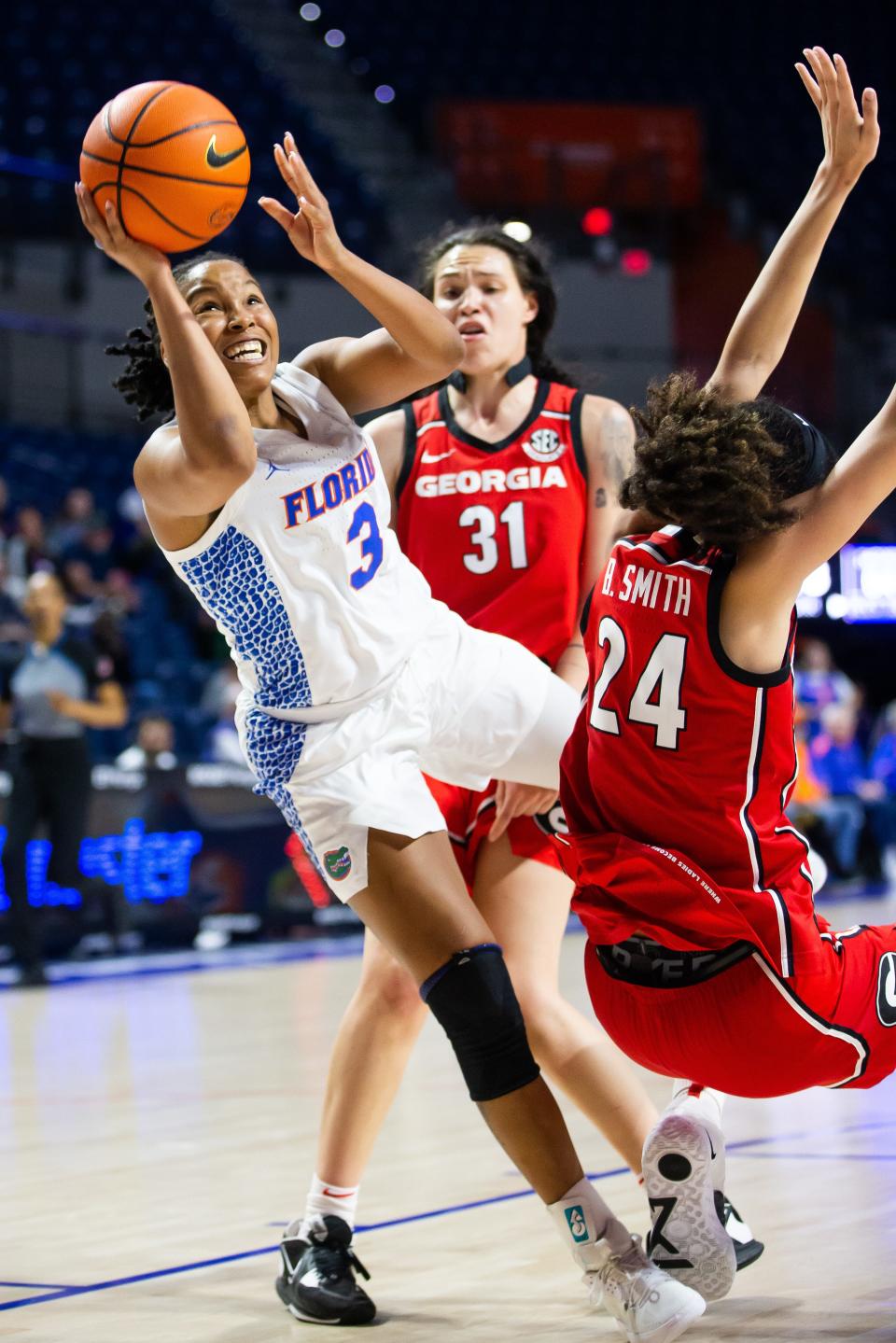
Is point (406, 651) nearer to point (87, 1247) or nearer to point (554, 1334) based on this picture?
point (554, 1334)

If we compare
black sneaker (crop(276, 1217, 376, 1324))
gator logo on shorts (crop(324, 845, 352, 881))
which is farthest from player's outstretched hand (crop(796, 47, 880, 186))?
black sneaker (crop(276, 1217, 376, 1324))

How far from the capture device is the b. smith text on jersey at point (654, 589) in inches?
110

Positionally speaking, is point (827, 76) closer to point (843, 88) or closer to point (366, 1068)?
point (843, 88)

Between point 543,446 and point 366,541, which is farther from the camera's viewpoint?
point 543,446

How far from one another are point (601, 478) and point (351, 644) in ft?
3.05

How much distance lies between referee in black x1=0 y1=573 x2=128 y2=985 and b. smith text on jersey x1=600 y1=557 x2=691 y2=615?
621 centimetres

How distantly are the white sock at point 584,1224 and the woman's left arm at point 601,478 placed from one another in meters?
1.23

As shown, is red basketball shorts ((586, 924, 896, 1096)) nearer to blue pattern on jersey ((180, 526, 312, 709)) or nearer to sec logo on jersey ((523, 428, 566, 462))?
blue pattern on jersey ((180, 526, 312, 709))

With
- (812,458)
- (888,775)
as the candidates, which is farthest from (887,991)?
(888,775)

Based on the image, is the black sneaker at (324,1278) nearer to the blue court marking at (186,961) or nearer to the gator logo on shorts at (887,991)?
the gator logo on shorts at (887,991)

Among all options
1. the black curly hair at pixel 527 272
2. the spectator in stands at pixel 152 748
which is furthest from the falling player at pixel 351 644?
the spectator in stands at pixel 152 748

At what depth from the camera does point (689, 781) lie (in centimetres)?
280

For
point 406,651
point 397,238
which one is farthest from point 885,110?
point 406,651

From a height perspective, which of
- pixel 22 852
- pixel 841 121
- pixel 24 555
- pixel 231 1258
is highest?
pixel 841 121
